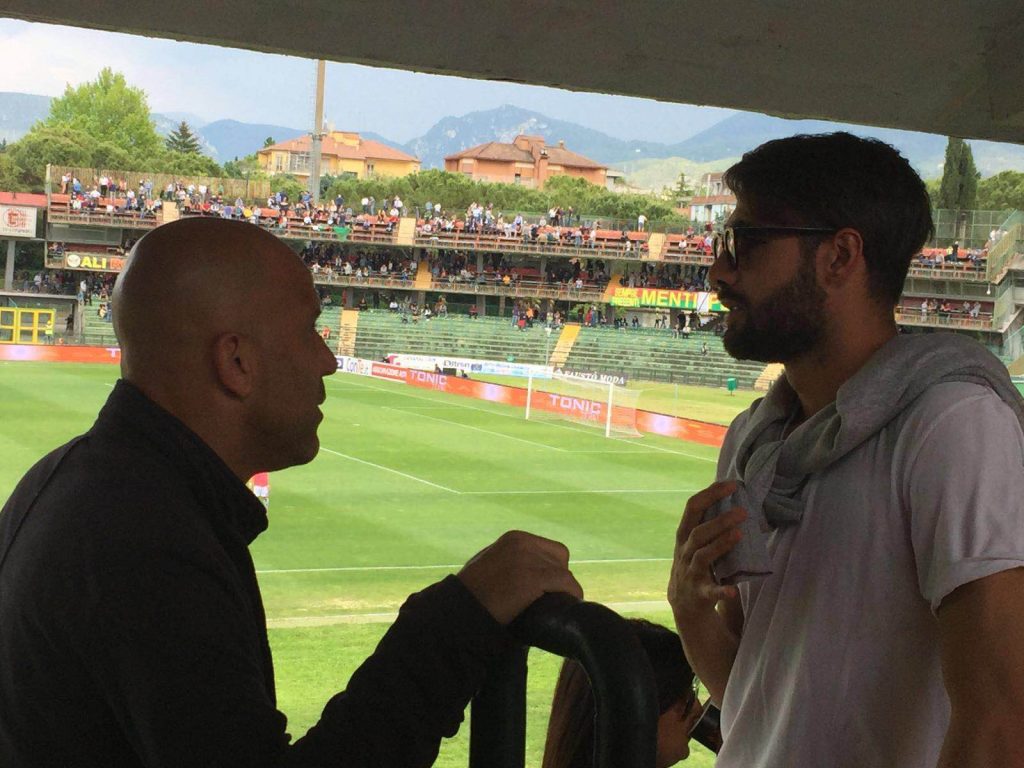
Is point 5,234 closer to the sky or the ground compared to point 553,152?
closer to the ground

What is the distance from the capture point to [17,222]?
4325cm

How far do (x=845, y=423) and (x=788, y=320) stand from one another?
0.23 metres

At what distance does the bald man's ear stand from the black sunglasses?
813 mm

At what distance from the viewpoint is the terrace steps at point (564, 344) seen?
140 ft

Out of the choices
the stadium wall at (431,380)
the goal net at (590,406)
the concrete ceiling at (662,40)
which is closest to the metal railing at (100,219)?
the stadium wall at (431,380)

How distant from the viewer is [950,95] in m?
2.45

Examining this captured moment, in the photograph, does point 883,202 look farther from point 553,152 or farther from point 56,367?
point 553,152

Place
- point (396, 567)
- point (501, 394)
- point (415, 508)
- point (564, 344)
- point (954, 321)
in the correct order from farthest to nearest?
point (564, 344) < point (954, 321) < point (501, 394) < point (415, 508) < point (396, 567)

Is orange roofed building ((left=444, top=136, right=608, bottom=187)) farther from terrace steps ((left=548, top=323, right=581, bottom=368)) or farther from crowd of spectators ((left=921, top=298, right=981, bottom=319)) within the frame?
crowd of spectators ((left=921, top=298, right=981, bottom=319))

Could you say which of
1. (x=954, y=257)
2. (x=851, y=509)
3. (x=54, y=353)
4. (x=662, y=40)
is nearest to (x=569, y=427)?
(x=54, y=353)

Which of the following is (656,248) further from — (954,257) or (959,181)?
(954,257)

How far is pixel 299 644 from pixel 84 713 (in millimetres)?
9028

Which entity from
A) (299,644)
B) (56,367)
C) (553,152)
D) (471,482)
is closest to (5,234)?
(56,367)

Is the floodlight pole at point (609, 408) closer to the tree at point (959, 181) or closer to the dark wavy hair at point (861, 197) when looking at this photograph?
the dark wavy hair at point (861, 197)
